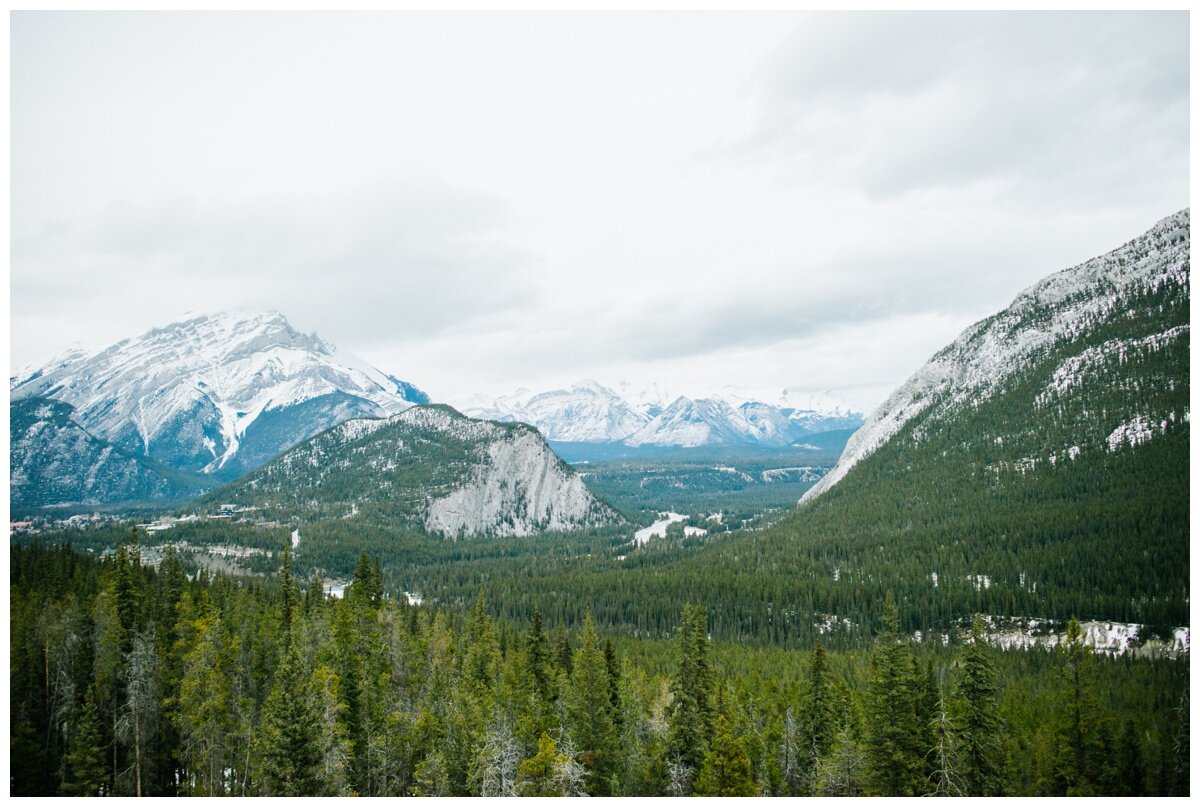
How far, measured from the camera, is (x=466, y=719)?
39969mm

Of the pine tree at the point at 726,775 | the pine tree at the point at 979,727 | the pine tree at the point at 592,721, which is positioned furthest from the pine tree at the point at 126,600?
the pine tree at the point at 979,727

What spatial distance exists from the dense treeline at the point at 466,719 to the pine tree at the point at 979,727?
8 centimetres

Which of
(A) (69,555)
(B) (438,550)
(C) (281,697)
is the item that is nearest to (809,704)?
(C) (281,697)

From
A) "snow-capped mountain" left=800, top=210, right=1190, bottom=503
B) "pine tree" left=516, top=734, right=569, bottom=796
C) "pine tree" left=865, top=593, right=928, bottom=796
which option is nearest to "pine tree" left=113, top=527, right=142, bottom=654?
"pine tree" left=516, top=734, right=569, bottom=796

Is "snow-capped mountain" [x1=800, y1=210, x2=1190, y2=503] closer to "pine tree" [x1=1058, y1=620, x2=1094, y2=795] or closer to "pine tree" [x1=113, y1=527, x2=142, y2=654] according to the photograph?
"pine tree" [x1=1058, y1=620, x2=1094, y2=795]

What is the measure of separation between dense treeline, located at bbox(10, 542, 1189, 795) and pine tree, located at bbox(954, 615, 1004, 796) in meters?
0.08

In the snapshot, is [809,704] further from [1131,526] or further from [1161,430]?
[1161,430]

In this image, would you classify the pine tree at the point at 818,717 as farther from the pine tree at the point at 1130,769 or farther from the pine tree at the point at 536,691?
the pine tree at the point at 536,691

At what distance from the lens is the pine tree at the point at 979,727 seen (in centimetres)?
2927

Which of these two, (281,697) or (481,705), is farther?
(481,705)

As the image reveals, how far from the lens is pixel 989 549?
12362 cm
